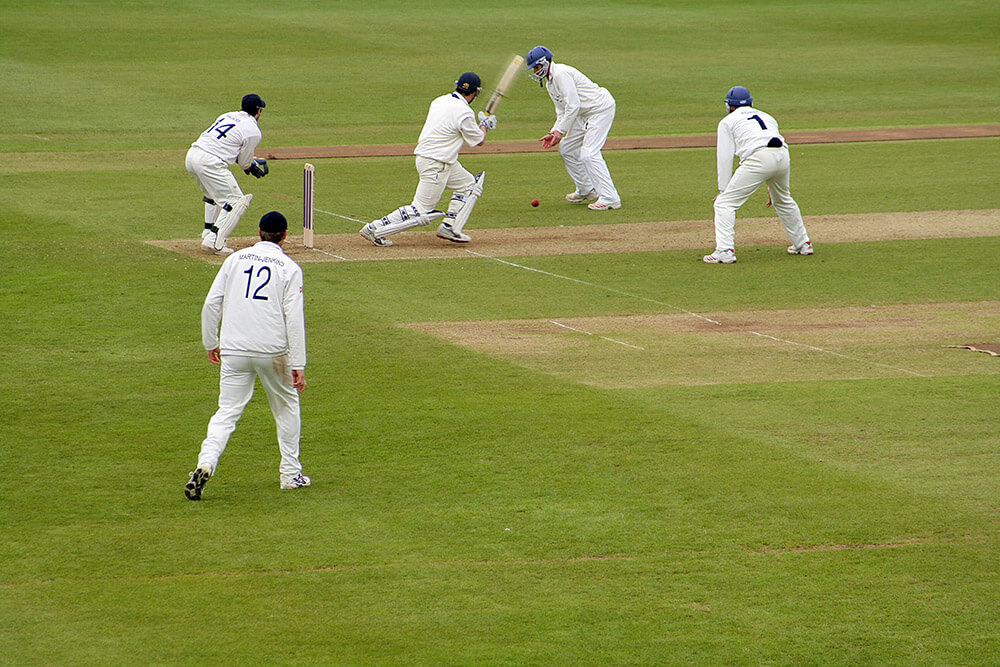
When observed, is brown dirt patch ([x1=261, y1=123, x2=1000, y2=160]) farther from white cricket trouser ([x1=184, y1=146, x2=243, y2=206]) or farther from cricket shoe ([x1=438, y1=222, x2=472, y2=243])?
white cricket trouser ([x1=184, y1=146, x2=243, y2=206])

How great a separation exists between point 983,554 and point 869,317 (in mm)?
6271

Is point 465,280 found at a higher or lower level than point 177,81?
lower

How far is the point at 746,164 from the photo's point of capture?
53.4ft

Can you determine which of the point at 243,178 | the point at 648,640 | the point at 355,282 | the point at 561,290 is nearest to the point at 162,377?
the point at 355,282

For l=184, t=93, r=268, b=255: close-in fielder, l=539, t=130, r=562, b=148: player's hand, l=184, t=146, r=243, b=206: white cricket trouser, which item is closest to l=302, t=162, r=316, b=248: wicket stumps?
l=184, t=93, r=268, b=255: close-in fielder

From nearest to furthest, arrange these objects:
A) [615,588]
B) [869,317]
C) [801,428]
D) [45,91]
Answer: [615,588] → [801,428] → [869,317] → [45,91]

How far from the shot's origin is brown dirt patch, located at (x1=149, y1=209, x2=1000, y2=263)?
675 inches

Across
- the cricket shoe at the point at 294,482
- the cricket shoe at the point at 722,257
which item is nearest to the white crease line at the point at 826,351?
the cricket shoe at the point at 722,257

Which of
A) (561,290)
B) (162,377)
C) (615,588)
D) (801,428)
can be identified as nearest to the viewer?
(615,588)

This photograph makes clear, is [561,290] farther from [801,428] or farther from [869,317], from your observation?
[801,428]

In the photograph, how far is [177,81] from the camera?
1361 inches

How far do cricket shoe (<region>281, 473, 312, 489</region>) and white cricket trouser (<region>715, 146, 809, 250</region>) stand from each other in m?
8.65

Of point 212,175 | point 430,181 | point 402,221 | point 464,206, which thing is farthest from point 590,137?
point 212,175

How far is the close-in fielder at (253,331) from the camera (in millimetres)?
8703
